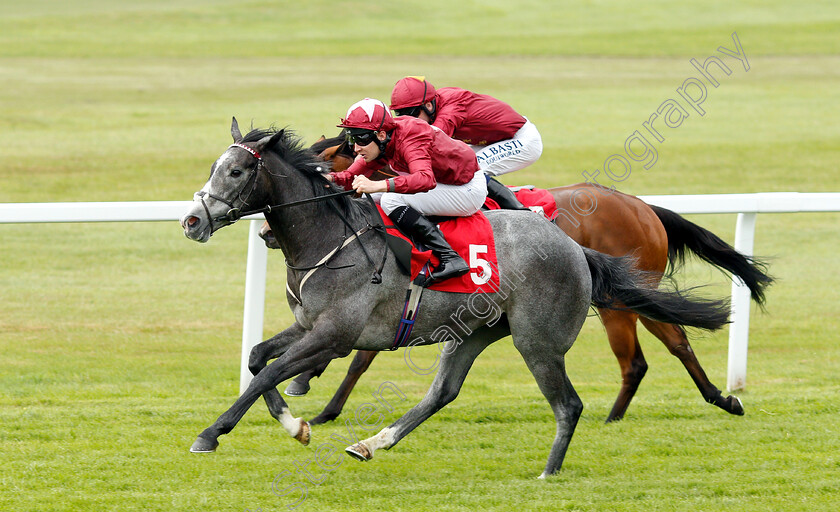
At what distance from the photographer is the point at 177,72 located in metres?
23.9

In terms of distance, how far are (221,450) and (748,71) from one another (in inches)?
879

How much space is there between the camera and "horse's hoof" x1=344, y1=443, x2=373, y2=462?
4.44 m

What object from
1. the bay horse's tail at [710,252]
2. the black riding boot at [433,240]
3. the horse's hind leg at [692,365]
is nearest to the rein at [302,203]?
the black riding boot at [433,240]

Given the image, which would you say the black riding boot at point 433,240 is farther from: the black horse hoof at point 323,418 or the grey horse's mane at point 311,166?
the black horse hoof at point 323,418

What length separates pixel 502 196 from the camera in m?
5.22

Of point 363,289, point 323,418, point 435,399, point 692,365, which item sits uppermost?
point 363,289

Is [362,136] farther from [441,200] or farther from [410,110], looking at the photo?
[410,110]

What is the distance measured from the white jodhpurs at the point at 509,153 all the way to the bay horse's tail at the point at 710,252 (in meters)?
0.82

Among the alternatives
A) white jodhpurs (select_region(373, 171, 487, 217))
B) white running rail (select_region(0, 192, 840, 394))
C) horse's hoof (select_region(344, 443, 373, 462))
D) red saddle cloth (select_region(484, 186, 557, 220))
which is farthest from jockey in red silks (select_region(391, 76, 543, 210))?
horse's hoof (select_region(344, 443, 373, 462))

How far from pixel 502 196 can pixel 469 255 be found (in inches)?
30.5

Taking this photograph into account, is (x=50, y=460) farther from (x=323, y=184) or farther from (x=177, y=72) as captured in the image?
(x=177, y=72)

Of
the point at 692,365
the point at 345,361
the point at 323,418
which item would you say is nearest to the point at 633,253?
the point at 692,365

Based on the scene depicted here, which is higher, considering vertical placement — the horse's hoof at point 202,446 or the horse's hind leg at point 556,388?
the horse's hind leg at point 556,388

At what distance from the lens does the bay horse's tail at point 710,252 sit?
5.84m
